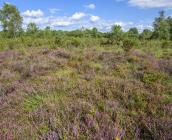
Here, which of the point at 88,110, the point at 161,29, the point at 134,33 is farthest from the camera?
the point at 134,33

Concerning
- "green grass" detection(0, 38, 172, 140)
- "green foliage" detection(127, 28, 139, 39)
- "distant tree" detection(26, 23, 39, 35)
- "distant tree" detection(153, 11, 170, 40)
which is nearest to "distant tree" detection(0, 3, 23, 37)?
"distant tree" detection(26, 23, 39, 35)

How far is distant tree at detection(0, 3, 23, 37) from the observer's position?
44594mm

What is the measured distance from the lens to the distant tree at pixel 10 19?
44.6 meters

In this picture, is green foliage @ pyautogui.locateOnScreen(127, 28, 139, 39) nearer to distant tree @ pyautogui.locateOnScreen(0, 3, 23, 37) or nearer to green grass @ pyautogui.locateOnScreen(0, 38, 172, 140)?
distant tree @ pyautogui.locateOnScreen(0, 3, 23, 37)

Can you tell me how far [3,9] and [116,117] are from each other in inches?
1743

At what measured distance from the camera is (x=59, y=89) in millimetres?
6102

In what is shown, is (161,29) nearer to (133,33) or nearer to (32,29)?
(133,33)

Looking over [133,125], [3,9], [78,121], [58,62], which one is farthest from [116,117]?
[3,9]

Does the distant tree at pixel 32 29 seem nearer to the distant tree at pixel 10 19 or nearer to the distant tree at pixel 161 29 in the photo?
the distant tree at pixel 10 19

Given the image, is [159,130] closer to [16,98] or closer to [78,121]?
[78,121]

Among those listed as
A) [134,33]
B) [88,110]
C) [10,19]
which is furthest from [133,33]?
[88,110]

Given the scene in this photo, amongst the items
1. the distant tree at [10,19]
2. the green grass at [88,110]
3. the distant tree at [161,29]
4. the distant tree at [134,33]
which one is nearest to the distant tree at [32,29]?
the distant tree at [10,19]

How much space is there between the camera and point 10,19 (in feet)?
148

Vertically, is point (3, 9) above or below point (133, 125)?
above
